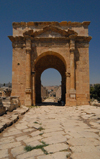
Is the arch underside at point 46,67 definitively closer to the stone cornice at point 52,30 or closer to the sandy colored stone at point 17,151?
the stone cornice at point 52,30

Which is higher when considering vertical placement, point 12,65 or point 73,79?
point 12,65

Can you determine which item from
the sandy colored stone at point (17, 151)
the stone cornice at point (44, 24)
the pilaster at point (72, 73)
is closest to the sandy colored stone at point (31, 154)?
the sandy colored stone at point (17, 151)

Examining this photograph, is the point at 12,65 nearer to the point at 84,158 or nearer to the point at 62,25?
the point at 62,25

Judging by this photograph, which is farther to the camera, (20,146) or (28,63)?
(28,63)

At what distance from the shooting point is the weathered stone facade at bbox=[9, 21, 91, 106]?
11.1 meters

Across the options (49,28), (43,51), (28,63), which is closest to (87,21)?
(49,28)

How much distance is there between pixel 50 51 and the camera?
37.9 feet

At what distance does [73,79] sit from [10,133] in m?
8.02

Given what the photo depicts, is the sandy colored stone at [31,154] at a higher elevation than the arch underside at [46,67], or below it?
below

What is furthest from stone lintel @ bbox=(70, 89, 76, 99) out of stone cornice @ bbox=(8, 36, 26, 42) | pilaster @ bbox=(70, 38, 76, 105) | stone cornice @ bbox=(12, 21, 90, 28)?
stone cornice @ bbox=(8, 36, 26, 42)

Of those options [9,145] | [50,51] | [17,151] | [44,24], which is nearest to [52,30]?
[44,24]

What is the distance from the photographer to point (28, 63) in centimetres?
1114

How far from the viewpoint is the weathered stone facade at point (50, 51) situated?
11102 millimetres

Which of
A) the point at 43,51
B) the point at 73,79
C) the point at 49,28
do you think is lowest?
the point at 73,79
